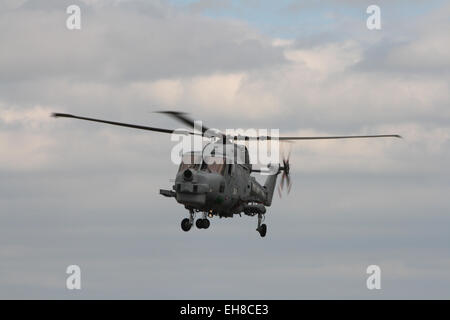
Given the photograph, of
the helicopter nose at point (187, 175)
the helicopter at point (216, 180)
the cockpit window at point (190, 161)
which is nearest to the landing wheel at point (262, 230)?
the helicopter at point (216, 180)

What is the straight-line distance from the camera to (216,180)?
52.0 m

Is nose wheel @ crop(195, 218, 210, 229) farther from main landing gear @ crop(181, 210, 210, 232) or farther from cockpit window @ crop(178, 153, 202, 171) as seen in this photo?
cockpit window @ crop(178, 153, 202, 171)

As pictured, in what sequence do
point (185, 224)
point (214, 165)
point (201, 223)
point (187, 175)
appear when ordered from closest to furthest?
1. point (187, 175)
2. point (185, 224)
3. point (201, 223)
4. point (214, 165)

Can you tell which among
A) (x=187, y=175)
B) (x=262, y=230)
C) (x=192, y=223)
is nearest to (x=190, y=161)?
(x=187, y=175)

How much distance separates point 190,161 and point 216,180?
6.46 feet

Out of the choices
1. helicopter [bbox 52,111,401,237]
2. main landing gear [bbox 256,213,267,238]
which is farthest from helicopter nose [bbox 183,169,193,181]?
main landing gear [bbox 256,213,267,238]

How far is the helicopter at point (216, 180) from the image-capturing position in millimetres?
50344

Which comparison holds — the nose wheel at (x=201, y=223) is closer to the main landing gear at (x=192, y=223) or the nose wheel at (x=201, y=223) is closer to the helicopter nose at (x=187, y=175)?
the main landing gear at (x=192, y=223)

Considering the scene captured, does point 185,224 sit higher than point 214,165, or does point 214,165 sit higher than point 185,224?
point 214,165

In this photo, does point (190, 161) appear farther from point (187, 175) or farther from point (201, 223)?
point (201, 223)

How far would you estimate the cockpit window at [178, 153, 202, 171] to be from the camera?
52156 mm
